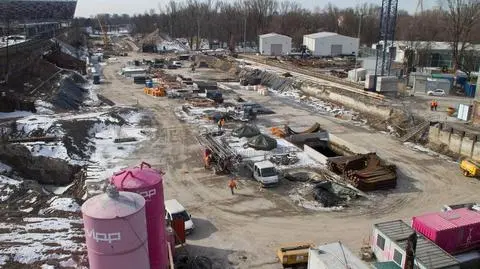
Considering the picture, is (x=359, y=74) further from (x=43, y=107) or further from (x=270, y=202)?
(x=270, y=202)

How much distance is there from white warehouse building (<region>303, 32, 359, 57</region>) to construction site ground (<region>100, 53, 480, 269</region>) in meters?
58.4

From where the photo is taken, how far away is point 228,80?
6462 centimetres

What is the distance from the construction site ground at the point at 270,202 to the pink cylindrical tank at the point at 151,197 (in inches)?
149

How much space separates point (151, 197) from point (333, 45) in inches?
3304

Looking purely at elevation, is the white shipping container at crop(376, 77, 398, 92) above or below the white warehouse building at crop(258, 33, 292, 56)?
below

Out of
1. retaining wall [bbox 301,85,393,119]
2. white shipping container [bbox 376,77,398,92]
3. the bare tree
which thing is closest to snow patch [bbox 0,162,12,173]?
retaining wall [bbox 301,85,393,119]

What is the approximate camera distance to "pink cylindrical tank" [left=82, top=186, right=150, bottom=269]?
1034 centimetres

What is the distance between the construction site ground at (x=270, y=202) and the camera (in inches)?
712

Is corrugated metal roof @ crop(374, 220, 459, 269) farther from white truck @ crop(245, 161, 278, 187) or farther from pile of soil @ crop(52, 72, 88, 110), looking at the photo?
Answer: pile of soil @ crop(52, 72, 88, 110)

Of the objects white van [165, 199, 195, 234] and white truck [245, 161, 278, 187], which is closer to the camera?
white van [165, 199, 195, 234]

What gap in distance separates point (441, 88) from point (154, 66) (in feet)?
172

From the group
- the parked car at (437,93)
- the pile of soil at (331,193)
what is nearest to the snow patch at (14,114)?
the pile of soil at (331,193)

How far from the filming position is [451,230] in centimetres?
1612

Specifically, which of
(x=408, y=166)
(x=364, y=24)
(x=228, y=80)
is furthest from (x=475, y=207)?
(x=364, y=24)
